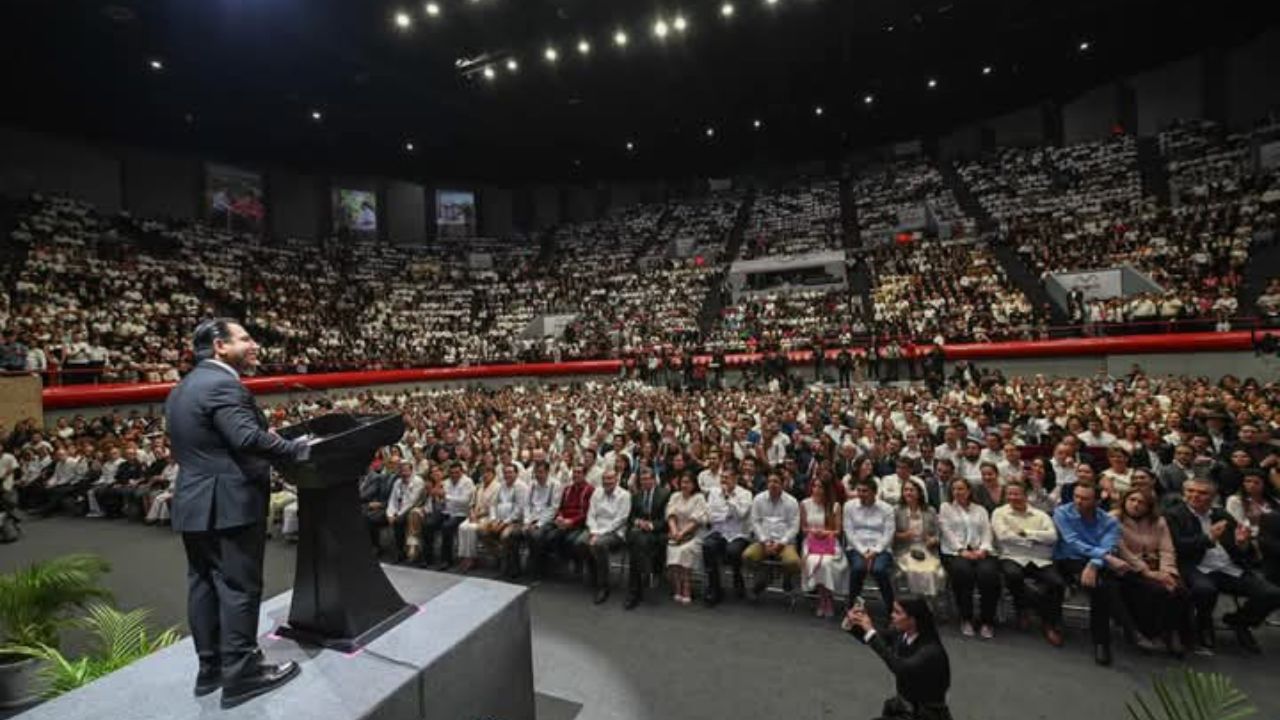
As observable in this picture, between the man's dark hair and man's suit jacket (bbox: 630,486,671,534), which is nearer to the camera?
the man's dark hair

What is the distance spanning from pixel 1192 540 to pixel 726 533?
3.55 meters

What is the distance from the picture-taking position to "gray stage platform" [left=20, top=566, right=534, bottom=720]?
1991 millimetres

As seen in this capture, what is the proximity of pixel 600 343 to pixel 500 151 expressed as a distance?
603 inches

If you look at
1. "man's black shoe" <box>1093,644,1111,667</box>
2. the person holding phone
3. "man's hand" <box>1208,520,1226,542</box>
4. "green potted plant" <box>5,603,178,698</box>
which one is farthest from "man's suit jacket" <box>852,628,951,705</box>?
"green potted plant" <box>5,603,178,698</box>

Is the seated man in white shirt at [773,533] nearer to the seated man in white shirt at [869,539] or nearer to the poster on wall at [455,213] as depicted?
the seated man in white shirt at [869,539]

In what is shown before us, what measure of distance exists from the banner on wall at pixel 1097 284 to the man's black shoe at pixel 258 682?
20.8 m

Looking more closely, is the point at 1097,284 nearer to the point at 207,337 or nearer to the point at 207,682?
the point at 207,337

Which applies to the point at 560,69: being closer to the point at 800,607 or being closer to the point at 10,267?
the point at 10,267

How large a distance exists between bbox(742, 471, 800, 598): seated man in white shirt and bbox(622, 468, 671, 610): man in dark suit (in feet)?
2.87

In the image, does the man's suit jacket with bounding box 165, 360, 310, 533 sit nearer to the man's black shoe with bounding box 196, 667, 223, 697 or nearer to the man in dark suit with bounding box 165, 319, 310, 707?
the man in dark suit with bounding box 165, 319, 310, 707

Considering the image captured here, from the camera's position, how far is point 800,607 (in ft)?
16.1

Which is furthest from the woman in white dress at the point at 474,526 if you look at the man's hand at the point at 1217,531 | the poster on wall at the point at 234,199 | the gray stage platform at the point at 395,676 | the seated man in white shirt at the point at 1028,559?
the poster on wall at the point at 234,199

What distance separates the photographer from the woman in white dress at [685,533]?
17.0 ft

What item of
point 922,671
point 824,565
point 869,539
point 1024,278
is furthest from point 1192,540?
point 1024,278
